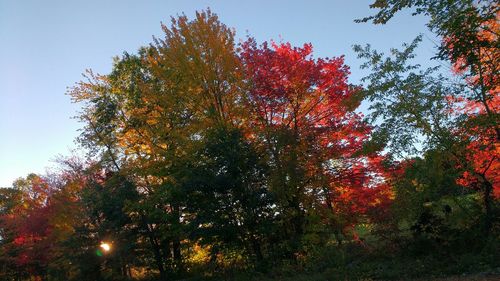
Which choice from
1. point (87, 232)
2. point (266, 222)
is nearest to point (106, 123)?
point (87, 232)

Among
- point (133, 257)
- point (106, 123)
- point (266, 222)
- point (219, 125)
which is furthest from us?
point (106, 123)

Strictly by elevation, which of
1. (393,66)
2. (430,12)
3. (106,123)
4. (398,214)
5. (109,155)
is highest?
(106,123)

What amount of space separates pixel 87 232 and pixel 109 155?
470 cm

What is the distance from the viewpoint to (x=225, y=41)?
15195 millimetres

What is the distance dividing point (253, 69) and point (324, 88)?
3.08m

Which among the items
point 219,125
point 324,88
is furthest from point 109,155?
point 324,88

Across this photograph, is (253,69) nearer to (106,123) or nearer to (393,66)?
(393,66)

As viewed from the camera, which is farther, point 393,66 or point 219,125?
point 219,125

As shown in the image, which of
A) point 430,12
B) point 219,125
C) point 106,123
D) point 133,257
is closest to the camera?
point 430,12

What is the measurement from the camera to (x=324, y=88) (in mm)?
14094

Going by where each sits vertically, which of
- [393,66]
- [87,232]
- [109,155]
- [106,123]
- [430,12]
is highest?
[106,123]

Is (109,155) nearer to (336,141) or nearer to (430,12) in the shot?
(336,141)

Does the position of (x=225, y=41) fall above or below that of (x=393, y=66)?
above

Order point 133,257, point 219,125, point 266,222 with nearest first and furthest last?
point 266,222
point 219,125
point 133,257
